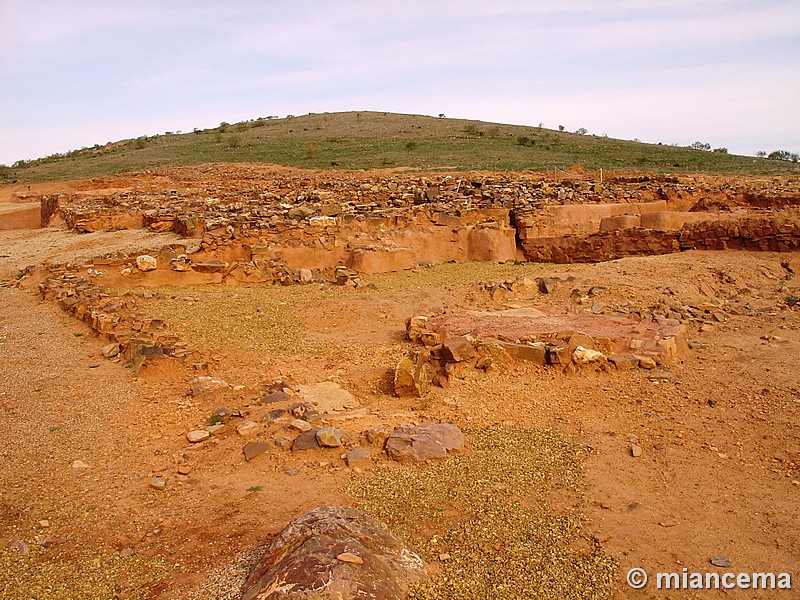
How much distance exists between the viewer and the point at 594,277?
9.18m

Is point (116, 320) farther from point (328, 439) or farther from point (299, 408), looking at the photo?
point (328, 439)

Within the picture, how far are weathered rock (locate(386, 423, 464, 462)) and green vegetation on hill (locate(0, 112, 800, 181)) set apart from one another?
2090 centimetres

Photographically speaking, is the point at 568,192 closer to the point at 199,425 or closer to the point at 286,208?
the point at 286,208

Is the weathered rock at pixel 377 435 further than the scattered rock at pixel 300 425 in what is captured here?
No

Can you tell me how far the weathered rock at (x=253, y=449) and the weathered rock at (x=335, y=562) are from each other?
4.86 feet

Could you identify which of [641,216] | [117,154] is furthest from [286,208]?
[117,154]

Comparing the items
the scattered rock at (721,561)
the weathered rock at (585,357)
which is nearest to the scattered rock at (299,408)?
the weathered rock at (585,357)

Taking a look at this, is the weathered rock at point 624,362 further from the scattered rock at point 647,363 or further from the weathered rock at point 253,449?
the weathered rock at point 253,449

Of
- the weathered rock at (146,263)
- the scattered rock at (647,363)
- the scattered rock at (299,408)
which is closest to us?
the scattered rock at (299,408)

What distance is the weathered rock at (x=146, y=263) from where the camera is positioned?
419 inches

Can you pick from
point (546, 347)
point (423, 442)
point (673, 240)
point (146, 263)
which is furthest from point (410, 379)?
point (673, 240)

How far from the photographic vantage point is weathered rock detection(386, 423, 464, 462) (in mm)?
4418

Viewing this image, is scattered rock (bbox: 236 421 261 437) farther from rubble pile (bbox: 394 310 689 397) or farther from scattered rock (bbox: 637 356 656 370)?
scattered rock (bbox: 637 356 656 370)

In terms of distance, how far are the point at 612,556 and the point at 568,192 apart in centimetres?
1256
